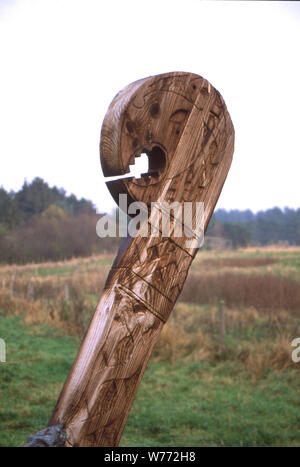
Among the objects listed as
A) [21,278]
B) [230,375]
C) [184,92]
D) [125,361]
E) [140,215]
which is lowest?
[230,375]

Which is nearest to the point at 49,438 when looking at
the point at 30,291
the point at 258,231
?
the point at 30,291

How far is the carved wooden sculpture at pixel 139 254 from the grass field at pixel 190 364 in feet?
11.2

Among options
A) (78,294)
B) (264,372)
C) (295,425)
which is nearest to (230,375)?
(264,372)

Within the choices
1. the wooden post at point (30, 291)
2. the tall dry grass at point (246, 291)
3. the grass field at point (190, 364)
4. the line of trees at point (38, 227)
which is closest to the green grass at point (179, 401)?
the grass field at point (190, 364)

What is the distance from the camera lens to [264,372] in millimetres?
6855

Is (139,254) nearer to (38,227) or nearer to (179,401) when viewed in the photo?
(179,401)

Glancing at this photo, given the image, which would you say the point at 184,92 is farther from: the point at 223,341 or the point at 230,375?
the point at 223,341

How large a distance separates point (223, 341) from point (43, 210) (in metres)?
4.34

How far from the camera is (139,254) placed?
2.81 ft

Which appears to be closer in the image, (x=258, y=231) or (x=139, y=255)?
(x=139, y=255)

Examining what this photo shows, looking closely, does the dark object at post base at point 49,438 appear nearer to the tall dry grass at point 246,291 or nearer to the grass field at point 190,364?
the grass field at point 190,364

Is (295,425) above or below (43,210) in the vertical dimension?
below

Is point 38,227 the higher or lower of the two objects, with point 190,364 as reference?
higher

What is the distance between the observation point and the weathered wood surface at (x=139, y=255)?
791 millimetres
